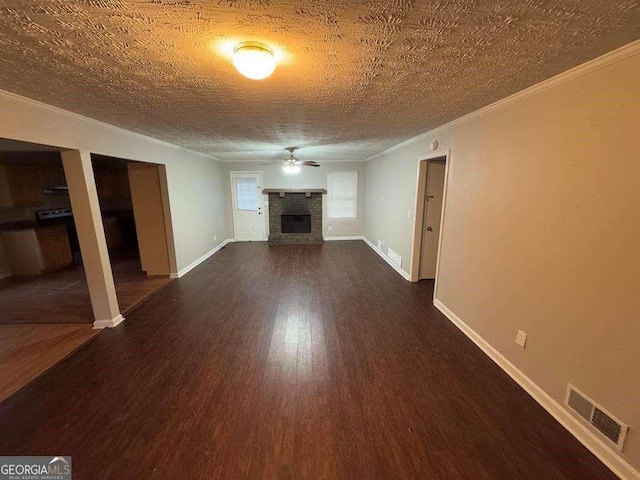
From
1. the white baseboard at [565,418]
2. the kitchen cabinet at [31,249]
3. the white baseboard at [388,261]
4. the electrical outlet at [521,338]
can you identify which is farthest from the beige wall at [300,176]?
the electrical outlet at [521,338]

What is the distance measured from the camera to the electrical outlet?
2067 millimetres

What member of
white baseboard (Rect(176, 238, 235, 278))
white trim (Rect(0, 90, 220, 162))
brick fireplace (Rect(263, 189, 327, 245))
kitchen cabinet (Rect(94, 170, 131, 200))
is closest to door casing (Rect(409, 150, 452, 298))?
brick fireplace (Rect(263, 189, 327, 245))

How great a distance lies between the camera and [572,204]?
5.45ft

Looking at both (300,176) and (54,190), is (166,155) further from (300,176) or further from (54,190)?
(300,176)

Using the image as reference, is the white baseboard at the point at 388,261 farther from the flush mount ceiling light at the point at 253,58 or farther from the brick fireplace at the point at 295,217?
the flush mount ceiling light at the point at 253,58

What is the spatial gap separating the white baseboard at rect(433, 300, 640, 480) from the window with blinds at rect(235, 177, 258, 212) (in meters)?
6.12

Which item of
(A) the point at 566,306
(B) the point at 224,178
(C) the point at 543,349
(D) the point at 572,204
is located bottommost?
(C) the point at 543,349

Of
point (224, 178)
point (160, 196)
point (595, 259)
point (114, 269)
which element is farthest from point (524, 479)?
point (224, 178)

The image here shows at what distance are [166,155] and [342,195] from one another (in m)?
4.46

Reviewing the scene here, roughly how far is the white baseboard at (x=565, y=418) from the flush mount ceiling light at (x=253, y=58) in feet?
9.48

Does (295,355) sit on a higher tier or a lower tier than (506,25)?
lower

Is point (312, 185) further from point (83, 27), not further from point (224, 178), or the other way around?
point (83, 27)

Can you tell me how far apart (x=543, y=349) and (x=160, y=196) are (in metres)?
5.34

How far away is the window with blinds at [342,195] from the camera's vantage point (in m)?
7.22
